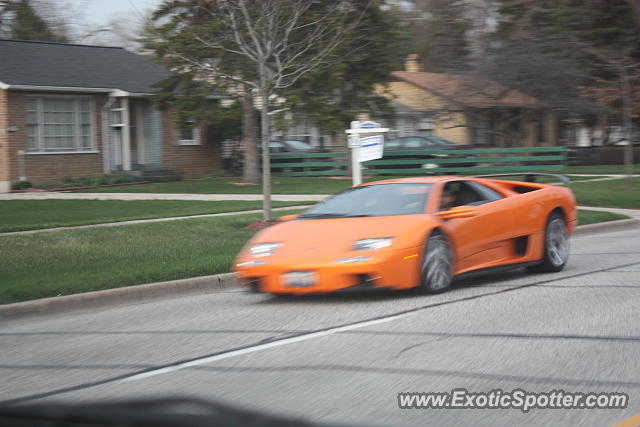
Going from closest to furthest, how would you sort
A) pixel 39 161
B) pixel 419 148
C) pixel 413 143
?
1. pixel 39 161
2. pixel 419 148
3. pixel 413 143

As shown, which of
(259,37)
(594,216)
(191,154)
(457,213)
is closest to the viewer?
(457,213)

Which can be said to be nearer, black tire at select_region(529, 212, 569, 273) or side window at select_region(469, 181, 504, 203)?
side window at select_region(469, 181, 504, 203)

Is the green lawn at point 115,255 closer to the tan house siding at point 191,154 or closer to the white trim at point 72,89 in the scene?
the white trim at point 72,89

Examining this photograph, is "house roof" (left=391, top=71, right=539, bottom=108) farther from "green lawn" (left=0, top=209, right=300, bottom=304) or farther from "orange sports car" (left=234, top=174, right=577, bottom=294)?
"orange sports car" (left=234, top=174, right=577, bottom=294)

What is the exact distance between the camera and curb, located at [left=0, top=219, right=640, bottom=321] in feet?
27.3

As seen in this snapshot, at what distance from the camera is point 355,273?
7.97 meters

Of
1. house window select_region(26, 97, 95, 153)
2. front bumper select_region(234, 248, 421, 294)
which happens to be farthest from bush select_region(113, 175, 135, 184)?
front bumper select_region(234, 248, 421, 294)

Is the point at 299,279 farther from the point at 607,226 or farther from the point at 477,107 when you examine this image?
the point at 477,107

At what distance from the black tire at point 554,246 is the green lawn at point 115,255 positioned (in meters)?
3.99

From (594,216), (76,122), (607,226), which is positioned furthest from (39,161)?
(607,226)

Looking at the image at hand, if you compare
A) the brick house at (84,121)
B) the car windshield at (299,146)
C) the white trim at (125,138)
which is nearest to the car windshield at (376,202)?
the brick house at (84,121)

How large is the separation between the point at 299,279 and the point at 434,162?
2316 centimetres

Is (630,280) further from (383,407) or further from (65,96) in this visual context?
(65,96)

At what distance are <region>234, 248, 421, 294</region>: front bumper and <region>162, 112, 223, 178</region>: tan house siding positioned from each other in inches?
975
